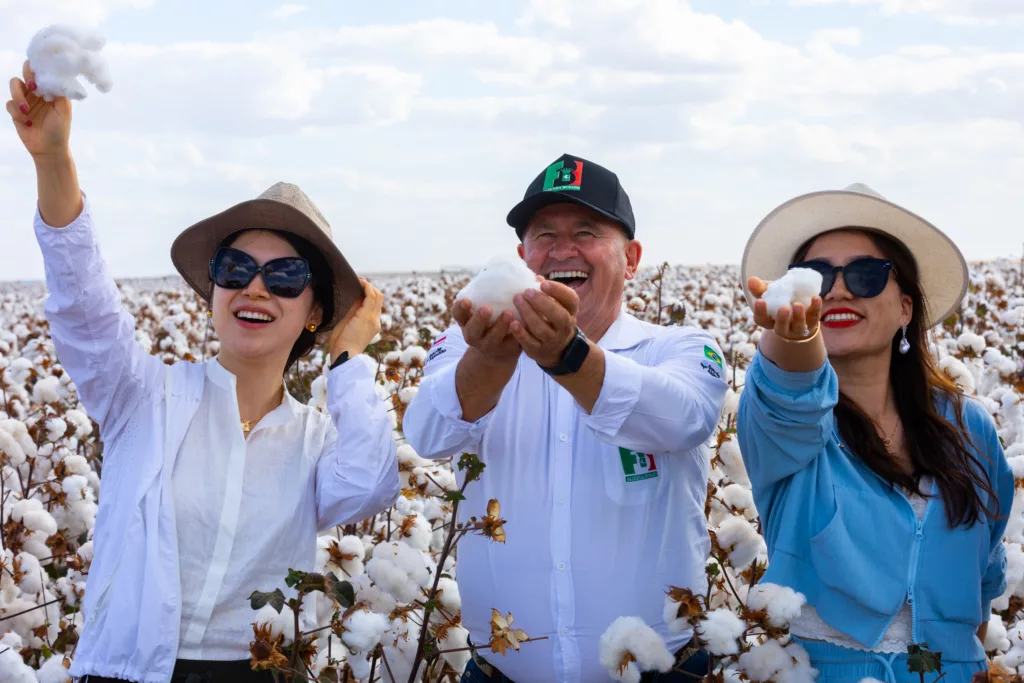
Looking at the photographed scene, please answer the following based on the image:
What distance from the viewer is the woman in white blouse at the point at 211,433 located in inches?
80.7

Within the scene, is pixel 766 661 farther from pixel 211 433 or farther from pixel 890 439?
pixel 211 433

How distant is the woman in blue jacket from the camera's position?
6.50ft

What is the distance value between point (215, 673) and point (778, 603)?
110 cm

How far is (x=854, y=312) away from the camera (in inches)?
87.9

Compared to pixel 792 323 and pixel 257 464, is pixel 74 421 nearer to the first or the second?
pixel 257 464

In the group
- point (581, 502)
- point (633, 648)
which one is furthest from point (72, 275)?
point (633, 648)

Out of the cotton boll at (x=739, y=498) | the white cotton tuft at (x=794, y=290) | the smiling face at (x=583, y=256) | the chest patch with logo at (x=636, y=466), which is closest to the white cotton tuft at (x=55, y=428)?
the smiling face at (x=583, y=256)

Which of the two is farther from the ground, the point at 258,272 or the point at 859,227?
the point at 859,227

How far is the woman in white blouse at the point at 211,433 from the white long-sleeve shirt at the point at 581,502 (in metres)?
0.29

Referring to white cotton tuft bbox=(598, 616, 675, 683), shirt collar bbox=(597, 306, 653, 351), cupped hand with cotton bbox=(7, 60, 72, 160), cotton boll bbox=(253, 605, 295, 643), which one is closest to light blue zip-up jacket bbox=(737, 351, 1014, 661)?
shirt collar bbox=(597, 306, 653, 351)

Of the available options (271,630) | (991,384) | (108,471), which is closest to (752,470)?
(271,630)

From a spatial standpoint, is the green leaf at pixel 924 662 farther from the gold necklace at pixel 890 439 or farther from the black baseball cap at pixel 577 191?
the black baseball cap at pixel 577 191

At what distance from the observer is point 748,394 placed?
201 cm

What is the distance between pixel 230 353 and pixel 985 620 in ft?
5.67
